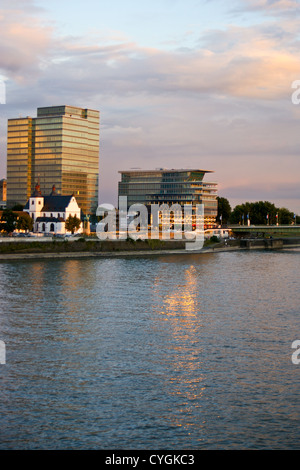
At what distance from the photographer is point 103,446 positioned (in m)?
21.5

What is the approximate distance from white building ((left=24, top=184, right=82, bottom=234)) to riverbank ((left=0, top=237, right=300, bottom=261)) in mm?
39561

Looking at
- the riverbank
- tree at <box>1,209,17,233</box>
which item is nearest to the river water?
the riverbank

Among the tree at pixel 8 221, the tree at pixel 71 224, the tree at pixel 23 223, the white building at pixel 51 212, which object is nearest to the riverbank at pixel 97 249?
the tree at pixel 8 221

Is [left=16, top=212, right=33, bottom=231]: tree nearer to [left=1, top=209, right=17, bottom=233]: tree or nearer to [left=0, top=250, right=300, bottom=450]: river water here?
[left=1, top=209, right=17, bottom=233]: tree

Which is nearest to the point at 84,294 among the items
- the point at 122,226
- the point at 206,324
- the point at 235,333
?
the point at 206,324

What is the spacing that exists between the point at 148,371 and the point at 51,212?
14794cm

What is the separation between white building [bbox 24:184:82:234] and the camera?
16912cm

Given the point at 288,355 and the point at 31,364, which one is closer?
the point at 31,364

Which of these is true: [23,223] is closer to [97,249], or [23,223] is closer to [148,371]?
[97,249]

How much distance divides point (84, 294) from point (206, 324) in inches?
744

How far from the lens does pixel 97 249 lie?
4788 inches

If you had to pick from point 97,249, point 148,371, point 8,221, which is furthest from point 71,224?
point 148,371

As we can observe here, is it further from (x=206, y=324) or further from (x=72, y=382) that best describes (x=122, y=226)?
(x=72, y=382)

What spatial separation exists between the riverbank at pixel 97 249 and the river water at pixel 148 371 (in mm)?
46351
